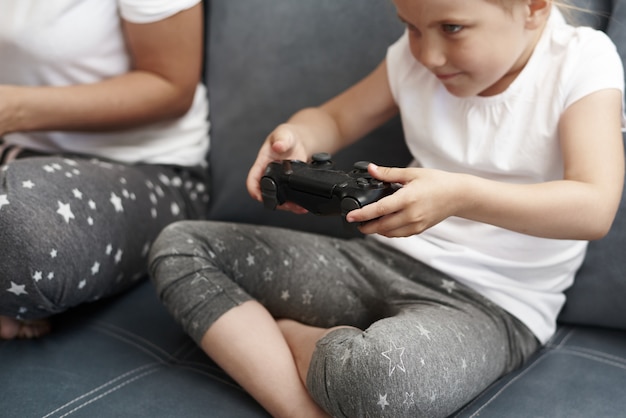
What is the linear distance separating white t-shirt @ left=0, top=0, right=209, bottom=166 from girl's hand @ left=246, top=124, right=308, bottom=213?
32 centimetres

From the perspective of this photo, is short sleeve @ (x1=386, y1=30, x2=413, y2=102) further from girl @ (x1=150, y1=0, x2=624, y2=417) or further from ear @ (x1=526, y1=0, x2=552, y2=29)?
ear @ (x1=526, y1=0, x2=552, y2=29)

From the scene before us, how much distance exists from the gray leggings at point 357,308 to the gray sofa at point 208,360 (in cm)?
7

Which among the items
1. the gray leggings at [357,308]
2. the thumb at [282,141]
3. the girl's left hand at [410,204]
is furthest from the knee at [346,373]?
the thumb at [282,141]

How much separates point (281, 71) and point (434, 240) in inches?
15.4

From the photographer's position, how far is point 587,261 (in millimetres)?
951

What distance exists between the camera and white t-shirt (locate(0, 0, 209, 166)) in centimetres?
109

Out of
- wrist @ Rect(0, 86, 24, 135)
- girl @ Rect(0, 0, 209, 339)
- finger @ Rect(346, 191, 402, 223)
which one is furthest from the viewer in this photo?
wrist @ Rect(0, 86, 24, 135)

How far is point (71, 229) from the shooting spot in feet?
3.03

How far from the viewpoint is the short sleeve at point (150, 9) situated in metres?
1.08

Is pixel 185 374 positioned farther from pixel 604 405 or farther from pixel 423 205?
pixel 604 405

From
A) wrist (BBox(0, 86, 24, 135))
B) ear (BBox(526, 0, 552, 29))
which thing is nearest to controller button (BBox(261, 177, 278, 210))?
ear (BBox(526, 0, 552, 29))

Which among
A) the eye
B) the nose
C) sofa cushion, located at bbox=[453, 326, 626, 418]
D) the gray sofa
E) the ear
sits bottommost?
sofa cushion, located at bbox=[453, 326, 626, 418]

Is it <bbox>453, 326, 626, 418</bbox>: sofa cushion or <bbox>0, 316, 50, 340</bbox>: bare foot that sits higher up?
<bbox>0, 316, 50, 340</bbox>: bare foot

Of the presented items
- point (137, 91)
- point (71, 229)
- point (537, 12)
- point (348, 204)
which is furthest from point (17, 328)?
point (537, 12)
